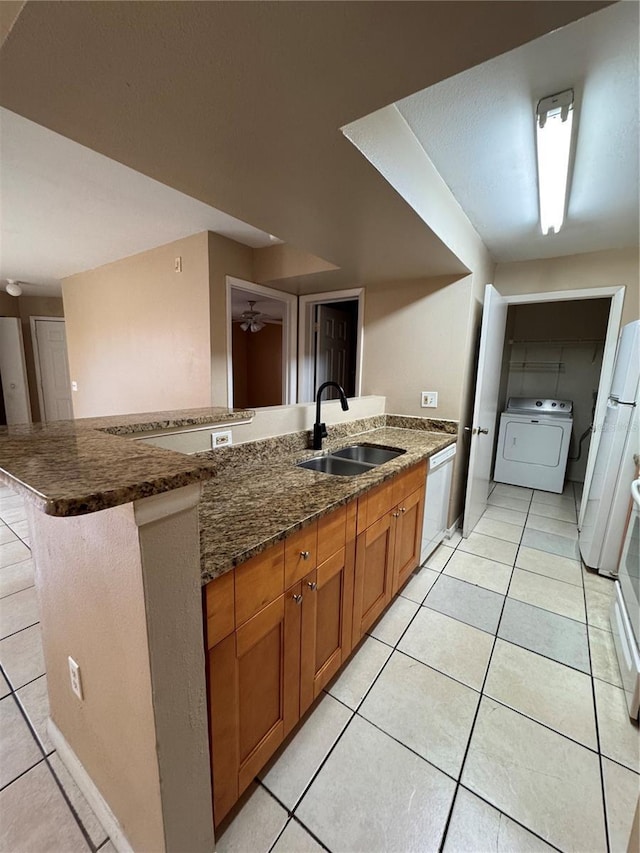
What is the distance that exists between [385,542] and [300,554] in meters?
0.76

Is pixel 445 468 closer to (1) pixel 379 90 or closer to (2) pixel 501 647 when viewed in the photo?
(2) pixel 501 647

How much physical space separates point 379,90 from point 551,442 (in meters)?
3.91

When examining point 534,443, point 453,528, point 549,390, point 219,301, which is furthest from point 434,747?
point 549,390

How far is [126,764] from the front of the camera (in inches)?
34.3

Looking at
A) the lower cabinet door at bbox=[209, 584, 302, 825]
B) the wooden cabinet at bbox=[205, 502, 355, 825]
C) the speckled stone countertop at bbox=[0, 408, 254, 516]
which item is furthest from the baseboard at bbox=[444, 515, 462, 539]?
the speckled stone countertop at bbox=[0, 408, 254, 516]

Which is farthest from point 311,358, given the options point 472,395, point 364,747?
point 364,747

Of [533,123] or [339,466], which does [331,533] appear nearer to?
[339,466]

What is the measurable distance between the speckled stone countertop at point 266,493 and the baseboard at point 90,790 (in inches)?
33.8

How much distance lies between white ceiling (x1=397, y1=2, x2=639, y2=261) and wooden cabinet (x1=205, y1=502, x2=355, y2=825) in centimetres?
159

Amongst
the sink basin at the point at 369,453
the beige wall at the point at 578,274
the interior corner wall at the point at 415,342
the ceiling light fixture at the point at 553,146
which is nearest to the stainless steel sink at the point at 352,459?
the sink basin at the point at 369,453

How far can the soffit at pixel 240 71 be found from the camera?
26.9 inches

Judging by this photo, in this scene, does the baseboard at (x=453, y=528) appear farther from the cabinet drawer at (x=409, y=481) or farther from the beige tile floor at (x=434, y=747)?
the cabinet drawer at (x=409, y=481)

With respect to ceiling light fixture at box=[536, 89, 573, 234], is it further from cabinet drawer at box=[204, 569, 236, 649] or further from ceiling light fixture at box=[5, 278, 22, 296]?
ceiling light fixture at box=[5, 278, 22, 296]

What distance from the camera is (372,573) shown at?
1663 mm
